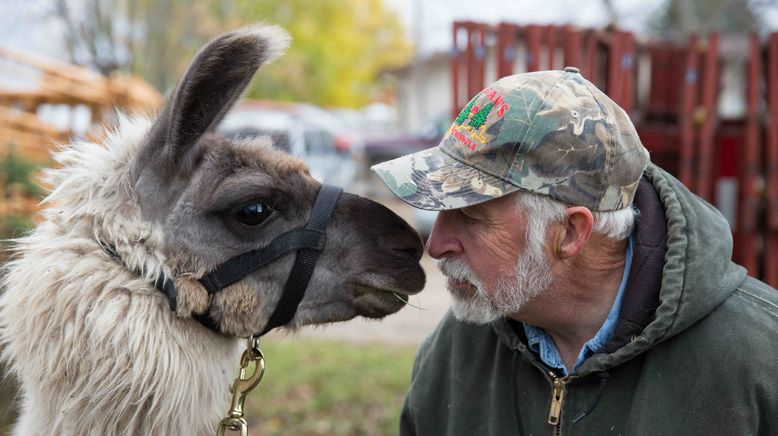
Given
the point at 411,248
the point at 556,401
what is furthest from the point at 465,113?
the point at 556,401

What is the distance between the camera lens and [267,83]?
24828mm

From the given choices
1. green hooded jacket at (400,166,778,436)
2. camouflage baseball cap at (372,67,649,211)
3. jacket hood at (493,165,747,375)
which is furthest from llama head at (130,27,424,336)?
jacket hood at (493,165,747,375)

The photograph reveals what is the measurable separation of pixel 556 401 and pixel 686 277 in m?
0.46

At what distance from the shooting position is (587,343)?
80.2 inches

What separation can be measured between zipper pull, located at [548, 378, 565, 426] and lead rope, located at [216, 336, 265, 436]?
76cm

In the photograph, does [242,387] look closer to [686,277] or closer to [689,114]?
[686,277]

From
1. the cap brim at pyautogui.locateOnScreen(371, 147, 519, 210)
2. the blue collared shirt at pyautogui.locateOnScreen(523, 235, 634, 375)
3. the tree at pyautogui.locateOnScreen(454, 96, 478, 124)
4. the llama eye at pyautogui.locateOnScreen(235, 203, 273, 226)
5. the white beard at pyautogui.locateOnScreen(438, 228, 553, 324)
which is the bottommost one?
the blue collared shirt at pyautogui.locateOnScreen(523, 235, 634, 375)

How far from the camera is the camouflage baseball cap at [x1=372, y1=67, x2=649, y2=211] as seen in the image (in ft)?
6.33

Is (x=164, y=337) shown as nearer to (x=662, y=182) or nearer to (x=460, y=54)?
(x=662, y=182)

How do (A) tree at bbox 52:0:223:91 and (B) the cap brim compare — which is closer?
(B) the cap brim

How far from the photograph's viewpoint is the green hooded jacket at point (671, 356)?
1813mm

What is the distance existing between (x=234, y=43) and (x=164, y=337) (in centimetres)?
81

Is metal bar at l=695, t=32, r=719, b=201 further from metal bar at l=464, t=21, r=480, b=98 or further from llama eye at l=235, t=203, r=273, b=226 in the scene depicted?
llama eye at l=235, t=203, r=273, b=226

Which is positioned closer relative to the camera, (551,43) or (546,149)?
(546,149)
